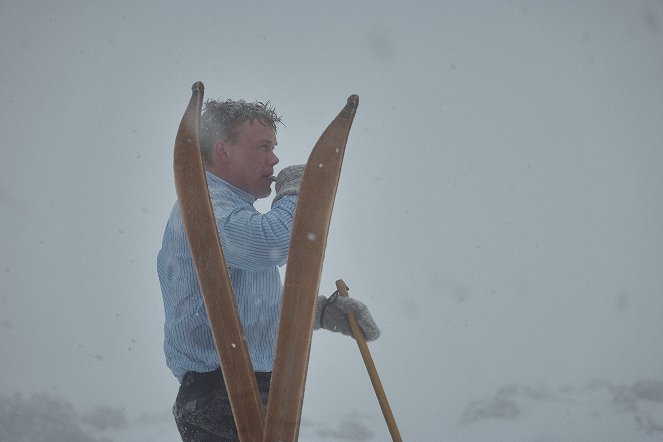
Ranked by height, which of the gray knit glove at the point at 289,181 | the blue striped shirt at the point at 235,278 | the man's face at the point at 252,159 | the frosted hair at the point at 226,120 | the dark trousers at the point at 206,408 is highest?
the frosted hair at the point at 226,120

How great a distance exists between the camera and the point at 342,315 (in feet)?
7.79

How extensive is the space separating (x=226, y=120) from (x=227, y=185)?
0.33 metres

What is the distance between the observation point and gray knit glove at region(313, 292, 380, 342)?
2.33 meters

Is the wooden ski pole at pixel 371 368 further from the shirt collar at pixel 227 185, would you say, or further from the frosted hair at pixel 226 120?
the frosted hair at pixel 226 120

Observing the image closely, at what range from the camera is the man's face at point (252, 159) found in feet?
6.40

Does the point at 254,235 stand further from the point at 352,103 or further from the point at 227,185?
the point at 352,103

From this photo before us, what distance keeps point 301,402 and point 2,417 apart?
572ft

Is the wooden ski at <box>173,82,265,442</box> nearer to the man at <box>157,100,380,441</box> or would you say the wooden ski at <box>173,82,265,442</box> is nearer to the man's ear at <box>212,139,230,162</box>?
the man at <box>157,100,380,441</box>

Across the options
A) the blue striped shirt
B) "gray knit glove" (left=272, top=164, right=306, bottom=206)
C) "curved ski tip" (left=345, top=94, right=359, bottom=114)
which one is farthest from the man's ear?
"curved ski tip" (left=345, top=94, right=359, bottom=114)

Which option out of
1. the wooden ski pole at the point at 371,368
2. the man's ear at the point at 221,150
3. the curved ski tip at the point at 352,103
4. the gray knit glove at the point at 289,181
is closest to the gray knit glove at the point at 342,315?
the wooden ski pole at the point at 371,368

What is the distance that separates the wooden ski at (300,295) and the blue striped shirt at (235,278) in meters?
0.25

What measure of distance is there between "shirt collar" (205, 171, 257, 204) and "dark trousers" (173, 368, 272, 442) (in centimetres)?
69

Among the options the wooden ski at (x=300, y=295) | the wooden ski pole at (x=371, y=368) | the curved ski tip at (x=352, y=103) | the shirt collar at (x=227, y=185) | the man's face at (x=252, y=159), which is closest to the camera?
the wooden ski at (x=300, y=295)

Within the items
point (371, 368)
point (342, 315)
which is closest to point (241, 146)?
point (342, 315)
